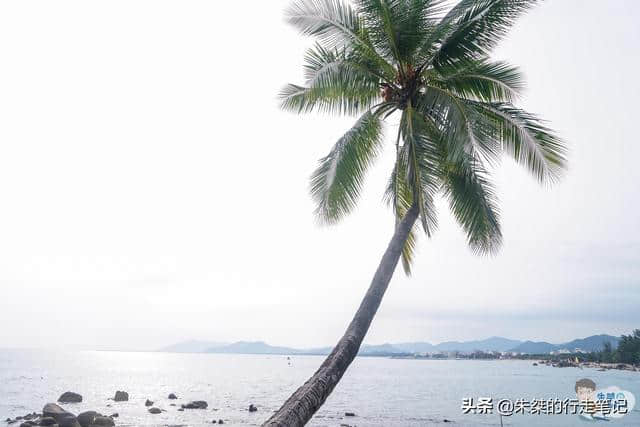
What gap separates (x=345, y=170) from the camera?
9430mm

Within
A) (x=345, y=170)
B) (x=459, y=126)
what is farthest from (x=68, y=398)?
(x=459, y=126)

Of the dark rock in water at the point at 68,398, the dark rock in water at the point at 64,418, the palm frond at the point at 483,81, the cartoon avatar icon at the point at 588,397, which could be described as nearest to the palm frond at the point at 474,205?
the palm frond at the point at 483,81

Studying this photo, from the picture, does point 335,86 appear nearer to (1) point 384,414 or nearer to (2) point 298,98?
(2) point 298,98

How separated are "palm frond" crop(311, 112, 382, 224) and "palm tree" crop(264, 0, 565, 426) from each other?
23 millimetres

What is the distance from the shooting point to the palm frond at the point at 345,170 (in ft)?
30.3

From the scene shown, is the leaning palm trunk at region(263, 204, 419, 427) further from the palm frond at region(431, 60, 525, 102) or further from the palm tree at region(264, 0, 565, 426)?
the palm frond at region(431, 60, 525, 102)

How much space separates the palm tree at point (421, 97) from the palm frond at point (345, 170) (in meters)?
0.02

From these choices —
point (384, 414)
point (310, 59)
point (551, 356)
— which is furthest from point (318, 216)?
point (551, 356)

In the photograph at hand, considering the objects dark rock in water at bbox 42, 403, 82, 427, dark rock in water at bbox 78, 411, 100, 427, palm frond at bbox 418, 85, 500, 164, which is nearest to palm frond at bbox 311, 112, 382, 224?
palm frond at bbox 418, 85, 500, 164

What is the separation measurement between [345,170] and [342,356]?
4232 millimetres

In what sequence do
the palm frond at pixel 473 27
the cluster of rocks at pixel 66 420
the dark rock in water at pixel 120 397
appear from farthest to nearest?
1. the dark rock in water at pixel 120 397
2. the cluster of rocks at pixel 66 420
3. the palm frond at pixel 473 27

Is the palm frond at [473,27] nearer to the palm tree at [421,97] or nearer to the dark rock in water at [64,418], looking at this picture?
the palm tree at [421,97]

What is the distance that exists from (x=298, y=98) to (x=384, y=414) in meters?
33.7

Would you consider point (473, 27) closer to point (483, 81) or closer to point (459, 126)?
point (483, 81)
